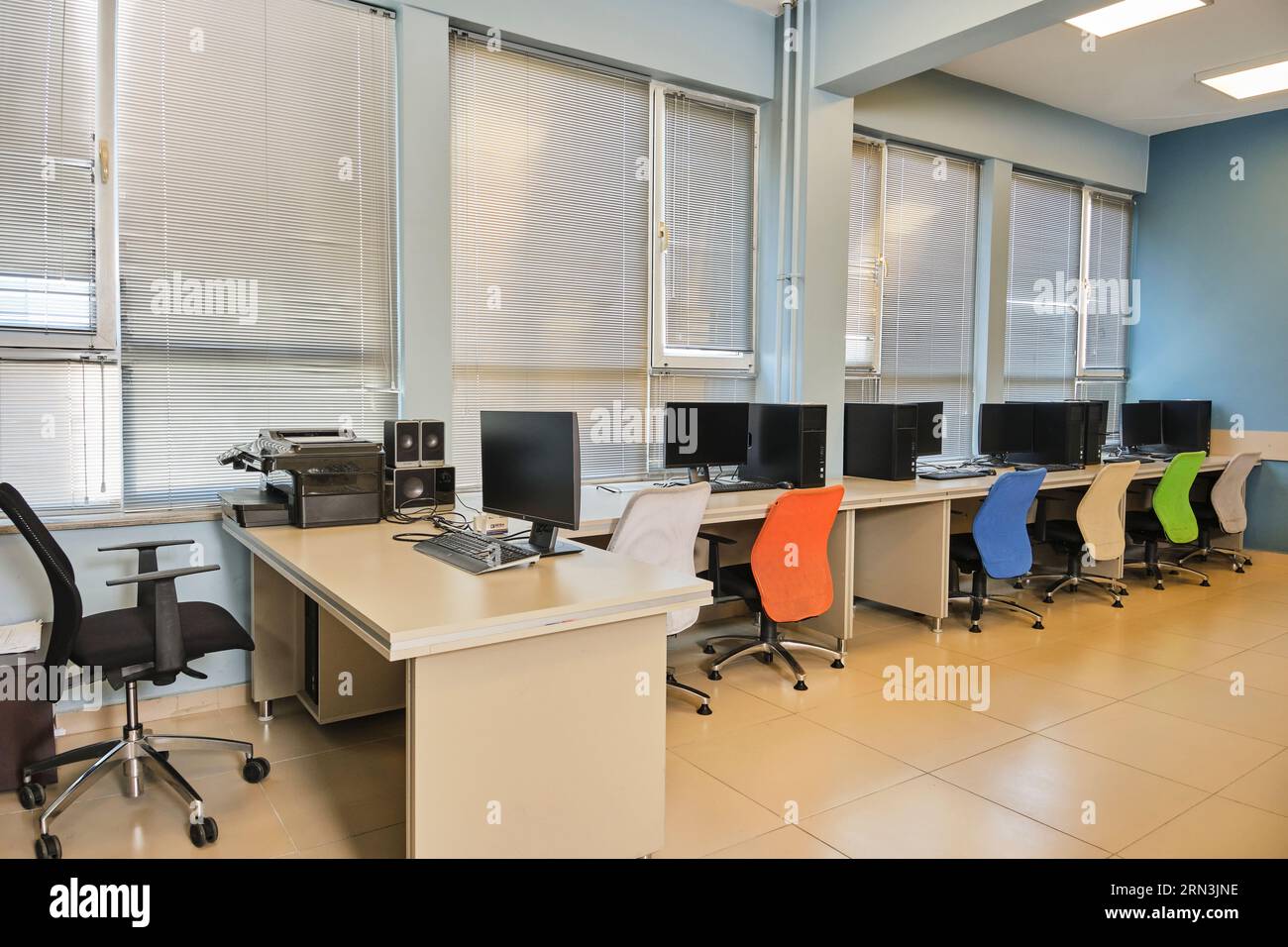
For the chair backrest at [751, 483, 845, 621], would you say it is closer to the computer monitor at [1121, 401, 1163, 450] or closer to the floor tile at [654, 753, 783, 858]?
the floor tile at [654, 753, 783, 858]

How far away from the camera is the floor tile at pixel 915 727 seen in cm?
319

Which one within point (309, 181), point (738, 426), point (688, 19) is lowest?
point (738, 426)

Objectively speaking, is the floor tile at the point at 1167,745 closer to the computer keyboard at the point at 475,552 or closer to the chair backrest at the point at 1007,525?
the chair backrest at the point at 1007,525

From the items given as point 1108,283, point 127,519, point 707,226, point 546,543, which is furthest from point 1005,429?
point 127,519

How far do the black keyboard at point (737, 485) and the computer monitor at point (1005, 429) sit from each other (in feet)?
8.28

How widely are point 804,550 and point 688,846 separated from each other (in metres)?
1.71

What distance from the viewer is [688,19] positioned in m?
4.71

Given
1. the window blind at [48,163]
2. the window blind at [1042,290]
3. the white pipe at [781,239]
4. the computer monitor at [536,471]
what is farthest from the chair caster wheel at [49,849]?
the window blind at [1042,290]

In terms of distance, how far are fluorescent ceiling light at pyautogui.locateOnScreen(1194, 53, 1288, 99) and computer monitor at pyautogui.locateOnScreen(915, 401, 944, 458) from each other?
2956mm

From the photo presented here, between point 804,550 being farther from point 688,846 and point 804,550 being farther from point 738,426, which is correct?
point 688,846

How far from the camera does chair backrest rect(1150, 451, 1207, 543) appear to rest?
5.88 m

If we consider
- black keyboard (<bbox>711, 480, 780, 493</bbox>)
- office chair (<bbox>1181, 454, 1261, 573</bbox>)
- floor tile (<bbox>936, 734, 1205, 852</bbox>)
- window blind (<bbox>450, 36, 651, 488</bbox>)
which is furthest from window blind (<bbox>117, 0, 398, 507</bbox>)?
office chair (<bbox>1181, 454, 1261, 573</bbox>)

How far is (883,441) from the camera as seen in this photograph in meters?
5.10

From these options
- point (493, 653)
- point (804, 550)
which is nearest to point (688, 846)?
point (493, 653)
